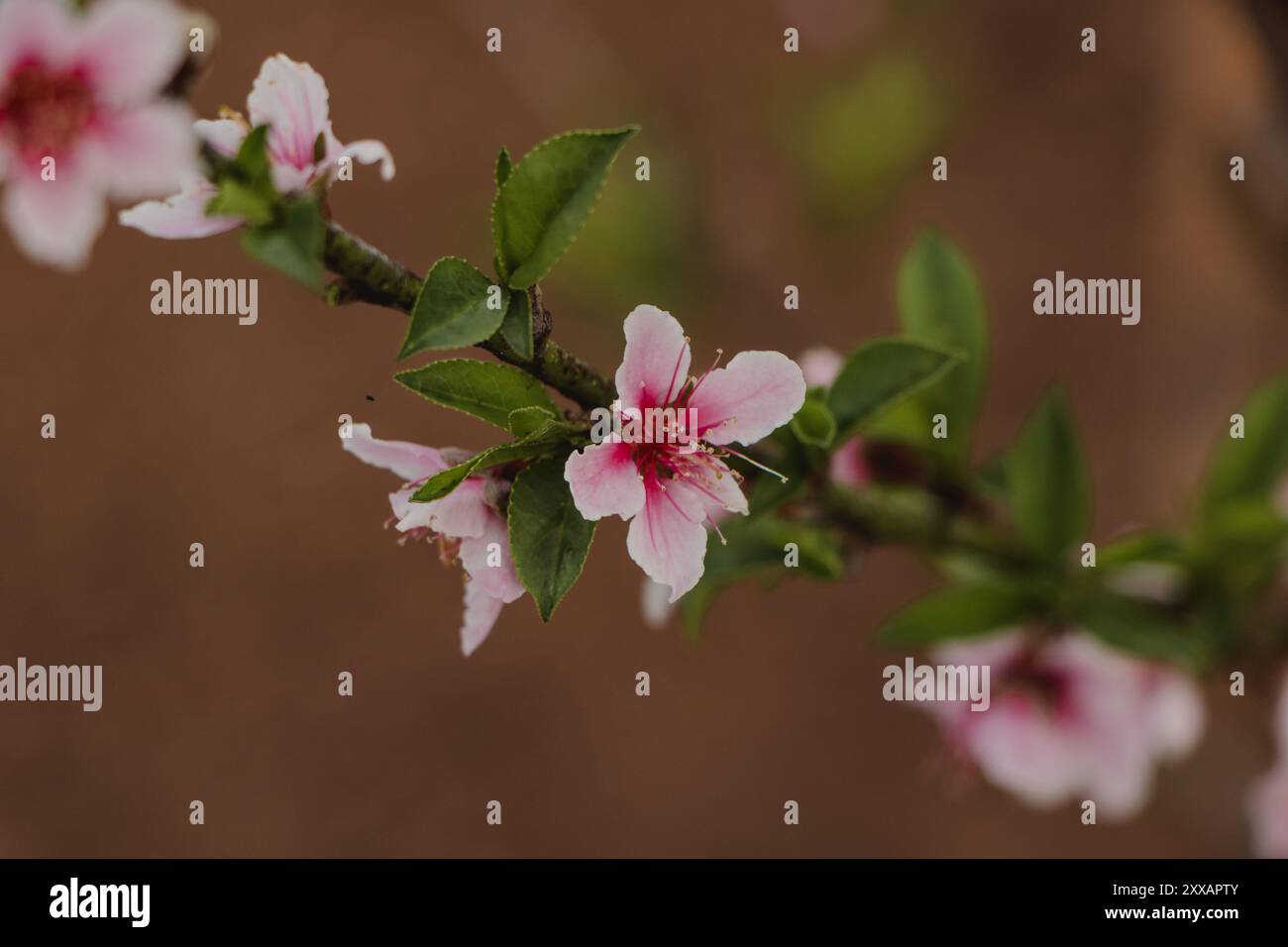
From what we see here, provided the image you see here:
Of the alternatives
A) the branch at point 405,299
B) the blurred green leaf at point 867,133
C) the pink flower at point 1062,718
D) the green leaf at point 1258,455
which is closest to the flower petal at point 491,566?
the branch at point 405,299

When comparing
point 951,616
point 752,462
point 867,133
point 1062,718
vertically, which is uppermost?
point 867,133

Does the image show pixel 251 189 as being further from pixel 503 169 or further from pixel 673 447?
pixel 673 447

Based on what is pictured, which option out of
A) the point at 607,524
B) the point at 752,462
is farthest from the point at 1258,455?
the point at 607,524

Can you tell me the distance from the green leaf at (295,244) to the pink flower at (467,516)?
0.40 ft

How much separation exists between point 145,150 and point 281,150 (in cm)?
9

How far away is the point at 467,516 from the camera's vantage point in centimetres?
72

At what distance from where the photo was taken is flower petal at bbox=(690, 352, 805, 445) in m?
0.71

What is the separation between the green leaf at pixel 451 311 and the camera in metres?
0.64

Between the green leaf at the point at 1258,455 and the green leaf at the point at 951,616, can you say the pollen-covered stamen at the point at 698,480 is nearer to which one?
the green leaf at the point at 951,616

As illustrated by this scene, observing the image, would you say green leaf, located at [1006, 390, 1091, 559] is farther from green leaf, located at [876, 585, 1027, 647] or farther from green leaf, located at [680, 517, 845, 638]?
green leaf, located at [680, 517, 845, 638]

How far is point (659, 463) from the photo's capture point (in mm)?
775

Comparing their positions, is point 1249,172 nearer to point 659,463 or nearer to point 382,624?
point 659,463

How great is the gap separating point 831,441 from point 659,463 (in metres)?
0.14

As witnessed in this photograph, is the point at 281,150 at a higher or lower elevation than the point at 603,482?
higher
